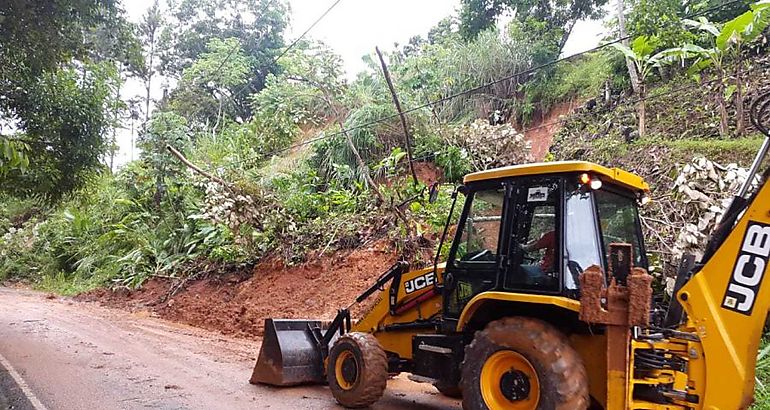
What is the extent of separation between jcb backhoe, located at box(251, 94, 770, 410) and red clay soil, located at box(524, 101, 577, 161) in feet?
31.5

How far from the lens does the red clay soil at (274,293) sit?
1088cm

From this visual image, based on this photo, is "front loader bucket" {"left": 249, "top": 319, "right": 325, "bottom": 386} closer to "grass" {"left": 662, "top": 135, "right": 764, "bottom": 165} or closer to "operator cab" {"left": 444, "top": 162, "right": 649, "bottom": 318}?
"operator cab" {"left": 444, "top": 162, "right": 649, "bottom": 318}

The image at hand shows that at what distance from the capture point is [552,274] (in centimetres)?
454

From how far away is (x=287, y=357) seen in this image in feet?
21.6

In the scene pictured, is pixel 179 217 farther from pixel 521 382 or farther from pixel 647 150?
pixel 521 382

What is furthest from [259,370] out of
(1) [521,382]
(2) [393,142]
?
(2) [393,142]

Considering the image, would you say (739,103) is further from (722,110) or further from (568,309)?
(568,309)

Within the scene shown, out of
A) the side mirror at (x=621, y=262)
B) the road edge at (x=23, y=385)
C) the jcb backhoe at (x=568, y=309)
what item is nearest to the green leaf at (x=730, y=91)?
the jcb backhoe at (x=568, y=309)

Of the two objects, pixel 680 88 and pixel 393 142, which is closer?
pixel 680 88

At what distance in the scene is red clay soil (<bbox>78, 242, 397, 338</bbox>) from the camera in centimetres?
1088

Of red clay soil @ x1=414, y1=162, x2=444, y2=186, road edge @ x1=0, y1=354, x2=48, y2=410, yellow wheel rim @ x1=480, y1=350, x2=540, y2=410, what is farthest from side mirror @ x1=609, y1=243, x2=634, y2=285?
red clay soil @ x1=414, y1=162, x2=444, y2=186

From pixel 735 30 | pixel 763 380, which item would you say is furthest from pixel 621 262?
pixel 735 30

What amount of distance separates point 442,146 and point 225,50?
49.5 ft

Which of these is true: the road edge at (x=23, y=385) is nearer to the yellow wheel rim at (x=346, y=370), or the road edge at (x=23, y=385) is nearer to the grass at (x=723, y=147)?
the yellow wheel rim at (x=346, y=370)
